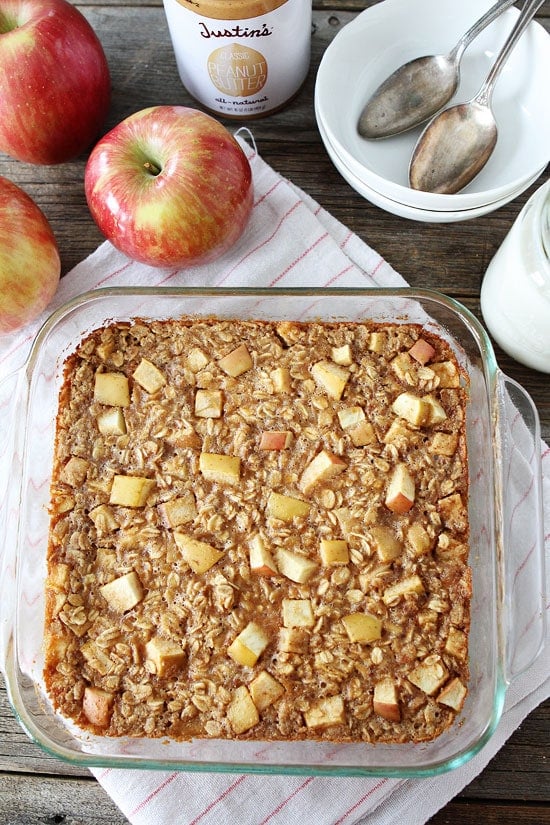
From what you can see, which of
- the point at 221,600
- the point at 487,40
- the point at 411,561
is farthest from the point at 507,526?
the point at 487,40

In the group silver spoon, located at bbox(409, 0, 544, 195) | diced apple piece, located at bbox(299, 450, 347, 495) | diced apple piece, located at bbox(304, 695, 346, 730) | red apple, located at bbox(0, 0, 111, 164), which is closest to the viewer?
diced apple piece, located at bbox(304, 695, 346, 730)

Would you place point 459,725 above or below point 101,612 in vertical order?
below

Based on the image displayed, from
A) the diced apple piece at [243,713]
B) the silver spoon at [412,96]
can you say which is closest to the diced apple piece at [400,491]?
the diced apple piece at [243,713]

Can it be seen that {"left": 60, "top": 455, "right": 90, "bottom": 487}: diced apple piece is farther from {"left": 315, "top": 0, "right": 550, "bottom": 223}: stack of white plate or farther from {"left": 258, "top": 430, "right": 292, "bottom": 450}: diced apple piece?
{"left": 315, "top": 0, "right": 550, "bottom": 223}: stack of white plate

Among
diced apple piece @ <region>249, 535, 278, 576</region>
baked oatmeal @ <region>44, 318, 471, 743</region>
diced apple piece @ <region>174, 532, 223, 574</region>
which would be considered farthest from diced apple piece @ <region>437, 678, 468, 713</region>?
diced apple piece @ <region>174, 532, 223, 574</region>

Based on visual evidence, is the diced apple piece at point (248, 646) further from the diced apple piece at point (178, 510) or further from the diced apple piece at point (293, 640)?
the diced apple piece at point (178, 510)

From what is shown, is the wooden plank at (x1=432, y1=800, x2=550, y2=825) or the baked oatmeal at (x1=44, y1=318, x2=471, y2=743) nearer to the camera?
the baked oatmeal at (x1=44, y1=318, x2=471, y2=743)

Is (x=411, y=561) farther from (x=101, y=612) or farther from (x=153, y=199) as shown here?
(x=153, y=199)
